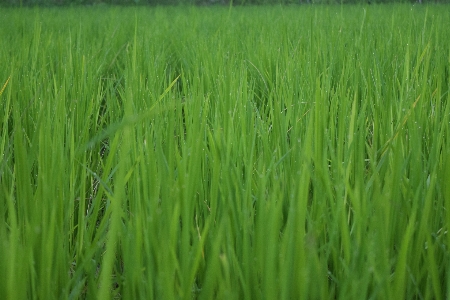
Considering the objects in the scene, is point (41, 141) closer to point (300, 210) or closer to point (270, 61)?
point (300, 210)

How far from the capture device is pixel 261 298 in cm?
40

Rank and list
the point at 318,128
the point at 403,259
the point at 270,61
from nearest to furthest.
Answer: the point at 403,259
the point at 318,128
the point at 270,61

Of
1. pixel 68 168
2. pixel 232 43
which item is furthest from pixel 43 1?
pixel 68 168

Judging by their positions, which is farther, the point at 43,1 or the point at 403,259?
the point at 43,1

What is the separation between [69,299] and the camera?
428mm

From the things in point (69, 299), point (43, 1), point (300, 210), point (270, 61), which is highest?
point (43, 1)

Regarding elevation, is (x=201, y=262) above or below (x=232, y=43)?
below

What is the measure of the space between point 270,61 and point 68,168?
2.75 feet

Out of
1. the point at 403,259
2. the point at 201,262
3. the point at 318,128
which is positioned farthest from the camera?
the point at 318,128

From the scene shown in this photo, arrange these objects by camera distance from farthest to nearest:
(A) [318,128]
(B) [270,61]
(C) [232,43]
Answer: (C) [232,43]
(B) [270,61]
(A) [318,128]

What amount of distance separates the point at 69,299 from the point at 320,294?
26 centimetres

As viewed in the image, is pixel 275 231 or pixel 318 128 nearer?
pixel 275 231

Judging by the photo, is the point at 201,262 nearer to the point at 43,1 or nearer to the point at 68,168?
the point at 68,168

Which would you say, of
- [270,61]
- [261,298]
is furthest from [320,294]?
[270,61]
